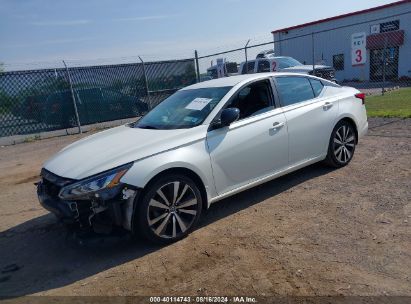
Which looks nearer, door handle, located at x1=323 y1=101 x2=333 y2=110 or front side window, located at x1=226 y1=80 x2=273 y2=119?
front side window, located at x1=226 y1=80 x2=273 y2=119

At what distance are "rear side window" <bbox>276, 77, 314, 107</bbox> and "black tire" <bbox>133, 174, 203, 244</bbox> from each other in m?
1.91

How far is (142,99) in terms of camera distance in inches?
592

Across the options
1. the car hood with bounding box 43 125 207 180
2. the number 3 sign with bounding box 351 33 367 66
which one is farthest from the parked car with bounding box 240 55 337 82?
the car hood with bounding box 43 125 207 180

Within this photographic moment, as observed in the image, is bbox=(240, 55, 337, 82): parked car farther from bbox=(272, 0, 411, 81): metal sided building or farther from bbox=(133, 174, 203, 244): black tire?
bbox=(133, 174, 203, 244): black tire

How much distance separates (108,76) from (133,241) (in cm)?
1137

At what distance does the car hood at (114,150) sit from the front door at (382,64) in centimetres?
2470

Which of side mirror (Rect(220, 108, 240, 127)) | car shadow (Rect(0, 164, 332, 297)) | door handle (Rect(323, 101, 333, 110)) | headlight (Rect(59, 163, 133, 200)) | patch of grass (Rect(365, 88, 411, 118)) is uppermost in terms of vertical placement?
side mirror (Rect(220, 108, 240, 127))

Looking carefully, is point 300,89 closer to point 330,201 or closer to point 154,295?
point 330,201

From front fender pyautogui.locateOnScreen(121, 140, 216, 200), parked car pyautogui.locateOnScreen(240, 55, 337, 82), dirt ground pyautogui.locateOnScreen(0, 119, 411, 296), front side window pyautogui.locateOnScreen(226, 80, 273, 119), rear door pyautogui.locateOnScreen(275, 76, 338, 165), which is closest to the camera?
Answer: dirt ground pyautogui.locateOnScreen(0, 119, 411, 296)

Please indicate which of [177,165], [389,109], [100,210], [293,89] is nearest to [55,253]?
[100,210]

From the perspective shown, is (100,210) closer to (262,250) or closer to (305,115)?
(262,250)

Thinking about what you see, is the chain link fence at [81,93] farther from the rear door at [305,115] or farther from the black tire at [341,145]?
the black tire at [341,145]

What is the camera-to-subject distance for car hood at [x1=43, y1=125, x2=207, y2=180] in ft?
12.4

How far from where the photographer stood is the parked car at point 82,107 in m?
13.2
